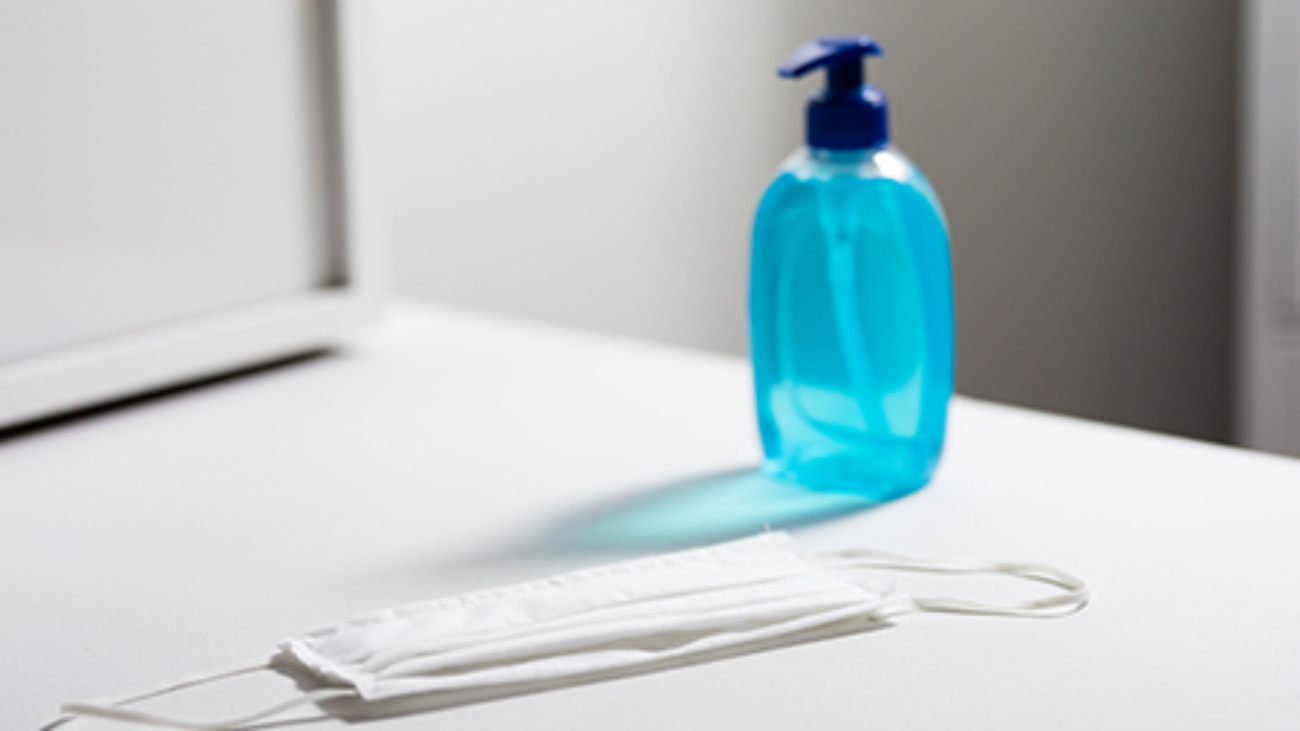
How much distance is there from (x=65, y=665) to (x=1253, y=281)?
1066mm

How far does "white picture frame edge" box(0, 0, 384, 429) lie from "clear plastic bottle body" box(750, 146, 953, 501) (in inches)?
12.8

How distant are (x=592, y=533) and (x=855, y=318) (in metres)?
0.14

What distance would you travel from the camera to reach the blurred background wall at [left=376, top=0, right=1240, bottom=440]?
3.66 ft

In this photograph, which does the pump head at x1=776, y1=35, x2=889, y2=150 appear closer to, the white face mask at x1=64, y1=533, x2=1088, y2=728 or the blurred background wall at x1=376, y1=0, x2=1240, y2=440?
the white face mask at x1=64, y1=533, x2=1088, y2=728

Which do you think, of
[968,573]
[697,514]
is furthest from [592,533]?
[968,573]

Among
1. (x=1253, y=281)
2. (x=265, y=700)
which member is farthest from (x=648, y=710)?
(x=1253, y=281)

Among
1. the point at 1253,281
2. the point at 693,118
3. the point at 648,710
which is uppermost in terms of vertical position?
the point at 693,118

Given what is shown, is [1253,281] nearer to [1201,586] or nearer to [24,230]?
[1201,586]

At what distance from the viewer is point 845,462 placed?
25.1 inches

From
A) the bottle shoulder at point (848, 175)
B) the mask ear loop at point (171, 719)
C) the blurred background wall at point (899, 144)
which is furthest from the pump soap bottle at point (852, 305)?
the blurred background wall at point (899, 144)

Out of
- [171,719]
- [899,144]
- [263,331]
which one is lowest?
[171,719]

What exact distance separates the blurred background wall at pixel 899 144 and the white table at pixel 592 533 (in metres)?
0.28

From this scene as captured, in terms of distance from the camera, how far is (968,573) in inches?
21.6

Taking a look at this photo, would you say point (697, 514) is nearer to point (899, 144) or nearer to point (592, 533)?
point (592, 533)
